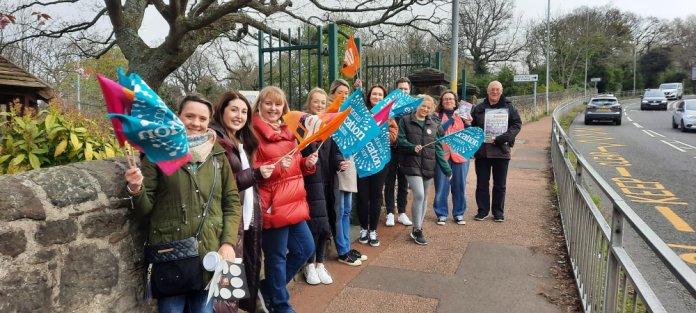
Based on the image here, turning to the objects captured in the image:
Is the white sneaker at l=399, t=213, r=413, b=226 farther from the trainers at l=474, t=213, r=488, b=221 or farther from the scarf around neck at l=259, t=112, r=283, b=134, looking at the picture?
the scarf around neck at l=259, t=112, r=283, b=134

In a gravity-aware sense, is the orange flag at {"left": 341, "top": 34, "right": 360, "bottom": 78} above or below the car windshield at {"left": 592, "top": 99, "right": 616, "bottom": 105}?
above

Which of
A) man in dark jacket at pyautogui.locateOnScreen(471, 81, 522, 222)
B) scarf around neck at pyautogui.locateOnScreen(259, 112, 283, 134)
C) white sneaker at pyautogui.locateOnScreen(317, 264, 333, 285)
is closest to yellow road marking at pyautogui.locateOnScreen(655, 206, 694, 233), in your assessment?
man in dark jacket at pyautogui.locateOnScreen(471, 81, 522, 222)

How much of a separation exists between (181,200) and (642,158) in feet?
43.1

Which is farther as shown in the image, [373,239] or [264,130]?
[373,239]

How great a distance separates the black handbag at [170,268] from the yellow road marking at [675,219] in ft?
20.4

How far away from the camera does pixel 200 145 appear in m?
2.24

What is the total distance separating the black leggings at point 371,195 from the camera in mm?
4598

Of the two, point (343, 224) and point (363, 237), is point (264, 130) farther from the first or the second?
point (363, 237)

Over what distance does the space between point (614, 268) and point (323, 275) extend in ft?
7.33

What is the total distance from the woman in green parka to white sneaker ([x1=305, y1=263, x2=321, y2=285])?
4.94 feet

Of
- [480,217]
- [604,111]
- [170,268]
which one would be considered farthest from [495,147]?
[604,111]

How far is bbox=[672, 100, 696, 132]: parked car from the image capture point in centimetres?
1884

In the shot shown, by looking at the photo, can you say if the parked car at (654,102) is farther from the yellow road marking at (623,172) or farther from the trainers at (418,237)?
the trainers at (418,237)

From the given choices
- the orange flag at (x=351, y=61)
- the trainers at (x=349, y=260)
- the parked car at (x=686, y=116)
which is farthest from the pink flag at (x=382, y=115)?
the parked car at (x=686, y=116)
